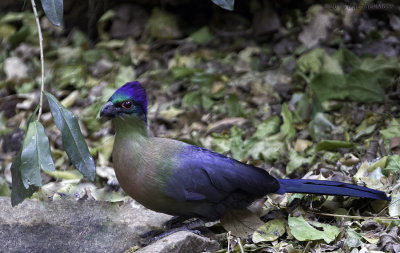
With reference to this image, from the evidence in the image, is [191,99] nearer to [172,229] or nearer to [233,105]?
[233,105]

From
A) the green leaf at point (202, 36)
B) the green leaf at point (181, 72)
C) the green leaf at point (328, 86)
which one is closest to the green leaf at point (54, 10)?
the green leaf at point (328, 86)

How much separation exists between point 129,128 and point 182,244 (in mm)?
759

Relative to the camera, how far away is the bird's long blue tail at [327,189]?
332 centimetres

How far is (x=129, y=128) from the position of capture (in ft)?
10.7

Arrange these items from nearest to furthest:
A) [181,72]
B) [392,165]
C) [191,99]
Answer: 1. [392,165]
2. [191,99]
3. [181,72]

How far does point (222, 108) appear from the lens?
531 centimetres

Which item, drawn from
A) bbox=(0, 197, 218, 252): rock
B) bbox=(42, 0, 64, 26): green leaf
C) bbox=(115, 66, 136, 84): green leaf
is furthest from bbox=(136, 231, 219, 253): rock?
bbox=(115, 66, 136, 84): green leaf

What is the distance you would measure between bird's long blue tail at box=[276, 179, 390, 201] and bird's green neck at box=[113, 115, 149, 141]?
0.94m

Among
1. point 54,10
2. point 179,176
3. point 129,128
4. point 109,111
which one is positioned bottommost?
point 179,176

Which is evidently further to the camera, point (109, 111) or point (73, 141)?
point (109, 111)

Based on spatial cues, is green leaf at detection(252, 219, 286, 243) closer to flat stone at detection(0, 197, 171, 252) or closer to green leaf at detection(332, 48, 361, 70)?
flat stone at detection(0, 197, 171, 252)

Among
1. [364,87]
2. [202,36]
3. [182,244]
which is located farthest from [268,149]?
[202,36]

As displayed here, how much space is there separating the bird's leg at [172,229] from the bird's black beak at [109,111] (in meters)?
0.74

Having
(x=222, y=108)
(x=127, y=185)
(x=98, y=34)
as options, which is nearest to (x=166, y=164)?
(x=127, y=185)
